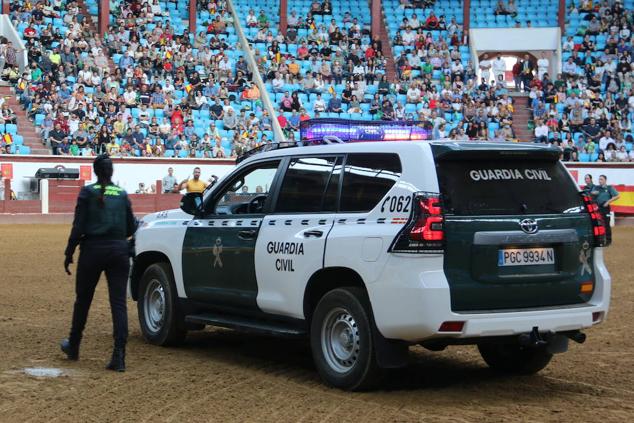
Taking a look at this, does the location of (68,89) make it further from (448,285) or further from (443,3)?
(448,285)

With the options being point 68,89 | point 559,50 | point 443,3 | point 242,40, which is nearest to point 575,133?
point 559,50

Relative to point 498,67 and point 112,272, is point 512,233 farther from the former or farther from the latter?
point 498,67

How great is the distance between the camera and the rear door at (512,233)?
23.3ft

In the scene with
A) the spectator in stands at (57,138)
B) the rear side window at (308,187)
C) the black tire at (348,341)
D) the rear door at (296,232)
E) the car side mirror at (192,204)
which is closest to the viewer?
the black tire at (348,341)

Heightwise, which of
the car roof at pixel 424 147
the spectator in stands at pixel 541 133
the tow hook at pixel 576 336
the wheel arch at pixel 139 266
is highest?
the spectator in stands at pixel 541 133

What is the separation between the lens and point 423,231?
7.00 metres

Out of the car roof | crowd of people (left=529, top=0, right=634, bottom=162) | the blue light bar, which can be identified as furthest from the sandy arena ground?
crowd of people (left=529, top=0, right=634, bottom=162)

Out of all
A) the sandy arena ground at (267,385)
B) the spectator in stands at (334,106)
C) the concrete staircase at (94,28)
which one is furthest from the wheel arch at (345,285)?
the spectator in stands at (334,106)

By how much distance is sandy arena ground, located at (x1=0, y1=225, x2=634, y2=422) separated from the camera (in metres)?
6.84

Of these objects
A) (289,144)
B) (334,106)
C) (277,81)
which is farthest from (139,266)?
(277,81)

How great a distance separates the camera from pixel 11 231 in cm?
2659

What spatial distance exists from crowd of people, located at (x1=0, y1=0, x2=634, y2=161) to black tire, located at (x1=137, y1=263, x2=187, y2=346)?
22408 millimetres

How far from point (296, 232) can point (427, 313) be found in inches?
61.0

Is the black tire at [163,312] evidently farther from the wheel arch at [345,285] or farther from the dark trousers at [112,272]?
the wheel arch at [345,285]
